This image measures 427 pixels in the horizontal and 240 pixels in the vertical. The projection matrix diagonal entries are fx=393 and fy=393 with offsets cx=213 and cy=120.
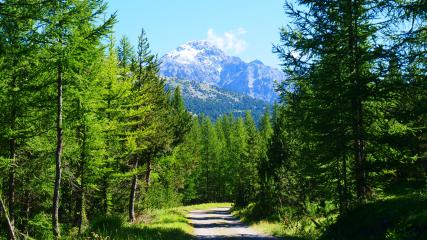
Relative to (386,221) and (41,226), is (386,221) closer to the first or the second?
(386,221)

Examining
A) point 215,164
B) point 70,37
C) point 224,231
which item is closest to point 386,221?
point 70,37

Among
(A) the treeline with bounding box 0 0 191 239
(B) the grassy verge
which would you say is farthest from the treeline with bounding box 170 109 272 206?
(B) the grassy verge

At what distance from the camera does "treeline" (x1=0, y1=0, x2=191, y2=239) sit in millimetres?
13140

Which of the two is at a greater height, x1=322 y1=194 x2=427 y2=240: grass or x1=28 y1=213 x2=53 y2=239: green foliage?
x1=322 y1=194 x2=427 y2=240: grass

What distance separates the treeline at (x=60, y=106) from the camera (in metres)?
13.1

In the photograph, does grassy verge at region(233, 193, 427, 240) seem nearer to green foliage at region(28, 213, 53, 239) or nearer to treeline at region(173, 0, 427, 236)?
treeline at region(173, 0, 427, 236)

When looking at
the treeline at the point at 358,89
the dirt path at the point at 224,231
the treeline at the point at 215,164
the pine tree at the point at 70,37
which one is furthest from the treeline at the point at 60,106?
the treeline at the point at 215,164

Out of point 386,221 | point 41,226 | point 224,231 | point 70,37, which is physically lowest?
point 224,231

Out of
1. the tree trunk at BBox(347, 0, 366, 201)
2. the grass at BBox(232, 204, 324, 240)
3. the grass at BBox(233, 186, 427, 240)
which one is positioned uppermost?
the tree trunk at BBox(347, 0, 366, 201)

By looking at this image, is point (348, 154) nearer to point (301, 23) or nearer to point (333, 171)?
point (333, 171)

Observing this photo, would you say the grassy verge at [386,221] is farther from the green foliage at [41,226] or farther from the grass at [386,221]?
the green foliage at [41,226]

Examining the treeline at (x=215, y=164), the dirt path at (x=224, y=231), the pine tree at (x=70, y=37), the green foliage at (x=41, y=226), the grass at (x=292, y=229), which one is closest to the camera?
the pine tree at (x=70, y=37)

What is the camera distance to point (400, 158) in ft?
51.1

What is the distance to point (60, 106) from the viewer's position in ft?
50.6
